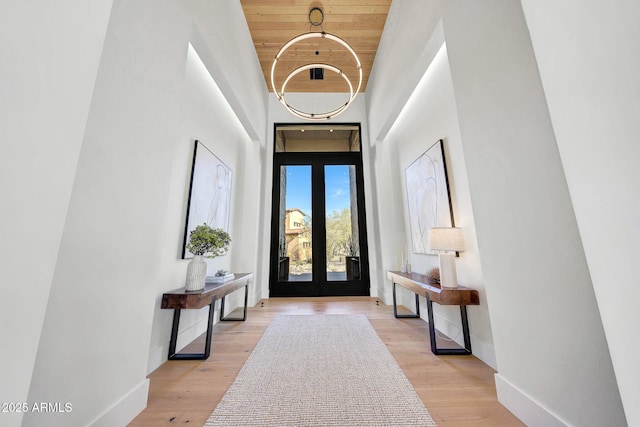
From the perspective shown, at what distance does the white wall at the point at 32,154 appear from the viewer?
636 mm

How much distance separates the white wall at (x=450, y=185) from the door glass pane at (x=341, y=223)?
2.88ft

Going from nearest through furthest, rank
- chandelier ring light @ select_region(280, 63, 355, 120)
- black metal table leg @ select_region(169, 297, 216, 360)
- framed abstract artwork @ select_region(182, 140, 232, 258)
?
black metal table leg @ select_region(169, 297, 216, 360) < framed abstract artwork @ select_region(182, 140, 232, 258) < chandelier ring light @ select_region(280, 63, 355, 120)

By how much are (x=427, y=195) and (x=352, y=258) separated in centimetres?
237

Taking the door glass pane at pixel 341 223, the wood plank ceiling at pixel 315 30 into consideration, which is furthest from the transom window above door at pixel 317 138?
the wood plank ceiling at pixel 315 30

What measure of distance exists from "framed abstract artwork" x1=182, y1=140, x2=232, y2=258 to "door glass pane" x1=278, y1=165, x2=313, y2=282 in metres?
1.63

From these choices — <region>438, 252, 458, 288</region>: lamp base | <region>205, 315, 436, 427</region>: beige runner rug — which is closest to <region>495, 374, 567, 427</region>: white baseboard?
<region>205, 315, 436, 427</region>: beige runner rug

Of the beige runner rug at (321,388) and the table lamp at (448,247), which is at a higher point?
the table lamp at (448,247)

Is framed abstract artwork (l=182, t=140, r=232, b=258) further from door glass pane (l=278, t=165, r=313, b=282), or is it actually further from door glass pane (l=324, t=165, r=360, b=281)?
door glass pane (l=324, t=165, r=360, b=281)

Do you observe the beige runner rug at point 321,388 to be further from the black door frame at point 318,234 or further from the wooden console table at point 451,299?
the black door frame at point 318,234

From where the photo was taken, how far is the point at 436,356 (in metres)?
2.04

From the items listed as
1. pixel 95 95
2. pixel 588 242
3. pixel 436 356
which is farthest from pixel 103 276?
pixel 436 356

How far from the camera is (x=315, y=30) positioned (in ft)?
12.9

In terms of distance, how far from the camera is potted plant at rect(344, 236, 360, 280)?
4.78 m

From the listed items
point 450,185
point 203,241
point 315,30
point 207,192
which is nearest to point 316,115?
point 315,30
